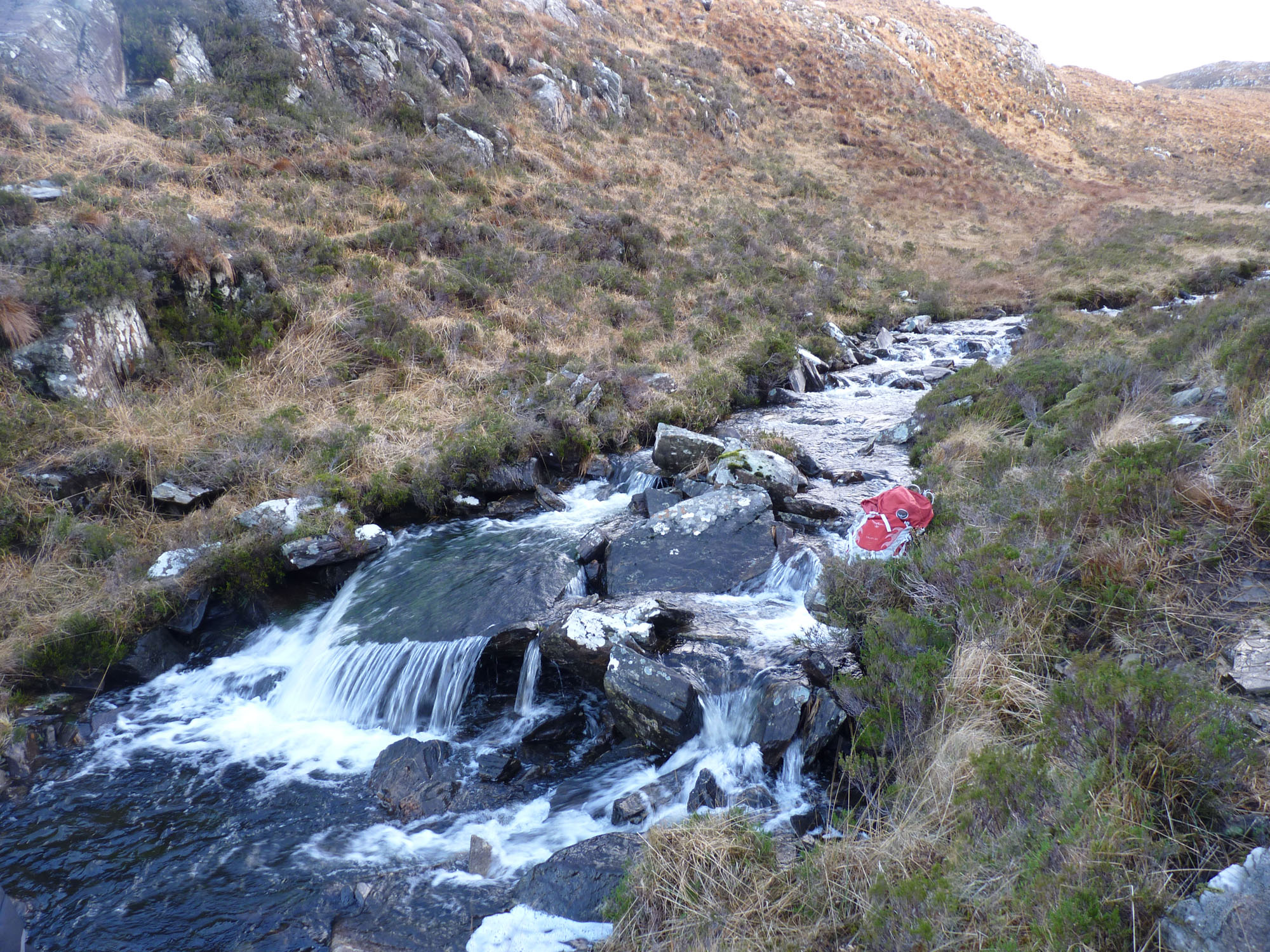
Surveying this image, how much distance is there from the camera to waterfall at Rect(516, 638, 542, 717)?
571 centimetres

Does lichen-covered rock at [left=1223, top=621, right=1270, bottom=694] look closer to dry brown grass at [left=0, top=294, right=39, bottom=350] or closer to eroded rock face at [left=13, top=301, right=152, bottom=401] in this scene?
eroded rock face at [left=13, top=301, right=152, bottom=401]

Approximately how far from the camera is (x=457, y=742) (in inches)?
212

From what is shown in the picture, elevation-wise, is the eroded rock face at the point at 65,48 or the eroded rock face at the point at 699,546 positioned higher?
the eroded rock face at the point at 65,48

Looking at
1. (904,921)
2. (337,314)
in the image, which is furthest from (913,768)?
(337,314)

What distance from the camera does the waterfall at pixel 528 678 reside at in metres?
5.71

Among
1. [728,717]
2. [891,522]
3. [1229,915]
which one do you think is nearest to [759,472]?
[891,522]

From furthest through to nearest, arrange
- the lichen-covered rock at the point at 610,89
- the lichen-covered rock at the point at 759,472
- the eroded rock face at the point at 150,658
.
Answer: the lichen-covered rock at the point at 610,89 → the lichen-covered rock at the point at 759,472 → the eroded rock face at the point at 150,658

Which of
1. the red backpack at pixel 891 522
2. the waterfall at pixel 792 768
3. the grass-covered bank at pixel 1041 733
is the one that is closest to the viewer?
the grass-covered bank at pixel 1041 733

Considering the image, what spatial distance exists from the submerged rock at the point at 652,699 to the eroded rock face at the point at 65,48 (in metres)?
17.2

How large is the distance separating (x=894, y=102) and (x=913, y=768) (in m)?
43.5

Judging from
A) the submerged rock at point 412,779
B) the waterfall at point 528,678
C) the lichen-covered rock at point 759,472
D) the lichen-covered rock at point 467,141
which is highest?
the lichen-covered rock at point 467,141

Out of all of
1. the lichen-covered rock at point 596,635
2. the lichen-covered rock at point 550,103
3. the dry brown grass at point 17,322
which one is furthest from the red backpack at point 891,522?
the lichen-covered rock at point 550,103

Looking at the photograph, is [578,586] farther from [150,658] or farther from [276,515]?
[150,658]

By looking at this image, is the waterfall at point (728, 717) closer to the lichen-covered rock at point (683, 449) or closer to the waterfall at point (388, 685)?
the waterfall at point (388, 685)
